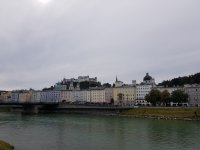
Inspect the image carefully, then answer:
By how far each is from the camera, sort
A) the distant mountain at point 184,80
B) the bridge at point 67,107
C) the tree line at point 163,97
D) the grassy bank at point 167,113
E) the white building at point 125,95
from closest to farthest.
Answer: the grassy bank at point 167,113 < the bridge at point 67,107 < the tree line at point 163,97 < the distant mountain at point 184,80 < the white building at point 125,95

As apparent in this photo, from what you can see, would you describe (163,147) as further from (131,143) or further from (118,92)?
(118,92)

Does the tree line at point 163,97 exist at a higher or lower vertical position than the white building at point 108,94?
lower

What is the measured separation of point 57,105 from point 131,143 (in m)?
95.0

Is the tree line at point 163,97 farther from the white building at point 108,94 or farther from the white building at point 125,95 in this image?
the white building at point 108,94

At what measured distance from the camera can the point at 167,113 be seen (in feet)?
311

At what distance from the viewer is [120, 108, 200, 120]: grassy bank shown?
285ft

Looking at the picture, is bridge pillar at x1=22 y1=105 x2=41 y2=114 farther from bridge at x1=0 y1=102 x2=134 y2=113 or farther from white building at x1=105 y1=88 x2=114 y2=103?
white building at x1=105 y1=88 x2=114 y2=103

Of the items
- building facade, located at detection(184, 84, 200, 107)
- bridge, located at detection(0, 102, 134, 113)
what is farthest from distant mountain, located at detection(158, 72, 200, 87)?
bridge, located at detection(0, 102, 134, 113)

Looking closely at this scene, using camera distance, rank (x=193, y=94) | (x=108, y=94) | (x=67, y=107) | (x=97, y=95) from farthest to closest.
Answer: (x=97, y=95), (x=108, y=94), (x=193, y=94), (x=67, y=107)

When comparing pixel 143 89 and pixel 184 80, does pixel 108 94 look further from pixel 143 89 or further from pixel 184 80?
pixel 184 80

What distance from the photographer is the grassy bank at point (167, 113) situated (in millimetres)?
87000

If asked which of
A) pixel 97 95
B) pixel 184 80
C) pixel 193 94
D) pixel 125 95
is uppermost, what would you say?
pixel 184 80

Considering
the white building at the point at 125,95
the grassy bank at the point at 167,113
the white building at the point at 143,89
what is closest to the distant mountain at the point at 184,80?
the white building at the point at 143,89

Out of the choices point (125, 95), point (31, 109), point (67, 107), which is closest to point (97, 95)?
point (125, 95)
